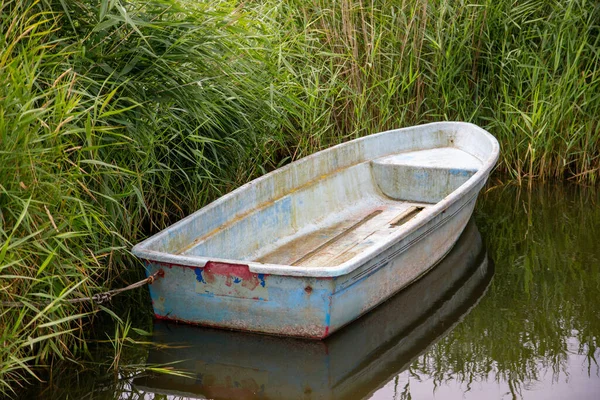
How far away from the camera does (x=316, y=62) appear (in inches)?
243

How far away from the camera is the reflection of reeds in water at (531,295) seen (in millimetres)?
3916

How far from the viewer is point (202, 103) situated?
4438 millimetres

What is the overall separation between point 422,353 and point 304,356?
57cm

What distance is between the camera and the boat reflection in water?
3.66 m

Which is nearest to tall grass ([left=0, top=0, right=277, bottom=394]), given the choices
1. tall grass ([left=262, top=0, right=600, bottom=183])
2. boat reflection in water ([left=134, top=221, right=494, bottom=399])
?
boat reflection in water ([left=134, top=221, right=494, bottom=399])

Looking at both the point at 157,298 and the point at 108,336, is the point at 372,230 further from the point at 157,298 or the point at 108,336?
the point at 108,336

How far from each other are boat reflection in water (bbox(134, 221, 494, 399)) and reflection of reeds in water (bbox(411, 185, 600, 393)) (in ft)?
0.50

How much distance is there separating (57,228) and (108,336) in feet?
1.95

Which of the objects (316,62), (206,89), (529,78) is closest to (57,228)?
(206,89)

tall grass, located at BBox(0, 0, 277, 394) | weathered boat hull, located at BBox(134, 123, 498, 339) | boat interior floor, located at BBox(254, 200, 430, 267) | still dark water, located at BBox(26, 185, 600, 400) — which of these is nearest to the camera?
tall grass, located at BBox(0, 0, 277, 394)

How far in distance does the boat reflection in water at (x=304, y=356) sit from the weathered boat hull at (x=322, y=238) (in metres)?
0.07

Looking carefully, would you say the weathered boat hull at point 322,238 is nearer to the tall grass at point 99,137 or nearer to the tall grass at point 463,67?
the tall grass at point 99,137

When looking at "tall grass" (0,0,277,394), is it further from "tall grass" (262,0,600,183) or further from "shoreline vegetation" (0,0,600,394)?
"tall grass" (262,0,600,183)

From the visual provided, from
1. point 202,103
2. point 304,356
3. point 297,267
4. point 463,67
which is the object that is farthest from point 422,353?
point 463,67
